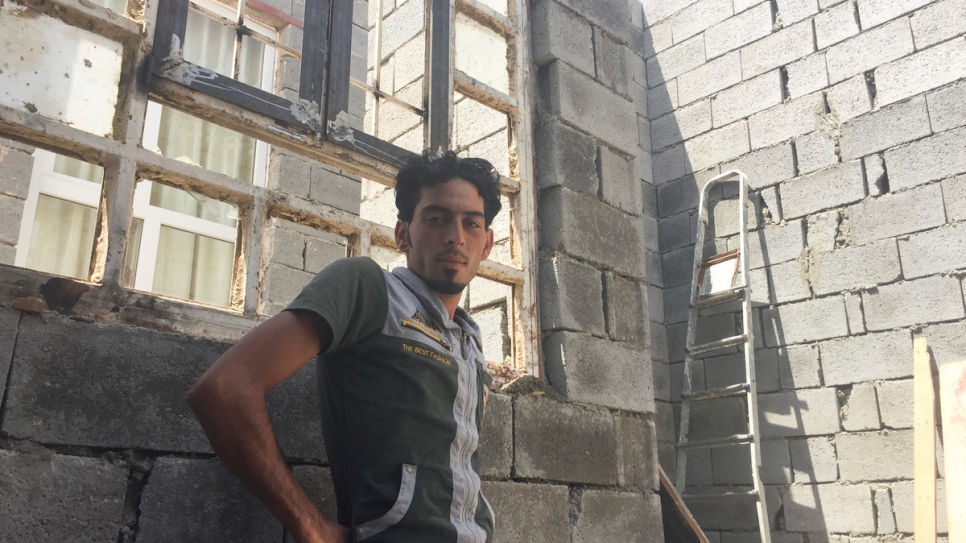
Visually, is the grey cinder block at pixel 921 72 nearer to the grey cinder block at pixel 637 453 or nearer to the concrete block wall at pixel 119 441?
the grey cinder block at pixel 637 453

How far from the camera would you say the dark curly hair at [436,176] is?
1900mm

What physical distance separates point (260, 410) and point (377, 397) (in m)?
0.26

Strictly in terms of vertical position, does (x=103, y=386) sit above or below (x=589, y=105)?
below

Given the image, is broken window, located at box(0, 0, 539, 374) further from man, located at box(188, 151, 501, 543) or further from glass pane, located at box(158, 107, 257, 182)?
glass pane, located at box(158, 107, 257, 182)

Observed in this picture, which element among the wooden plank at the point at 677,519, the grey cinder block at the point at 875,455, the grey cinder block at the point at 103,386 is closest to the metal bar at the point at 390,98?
the grey cinder block at the point at 103,386

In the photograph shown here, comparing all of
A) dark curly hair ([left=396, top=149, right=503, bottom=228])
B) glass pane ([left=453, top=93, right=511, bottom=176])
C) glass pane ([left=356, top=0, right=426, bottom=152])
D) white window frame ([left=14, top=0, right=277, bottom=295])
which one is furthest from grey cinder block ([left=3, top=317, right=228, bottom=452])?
white window frame ([left=14, top=0, right=277, bottom=295])

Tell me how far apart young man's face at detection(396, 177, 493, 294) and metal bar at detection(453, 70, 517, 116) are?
87 cm

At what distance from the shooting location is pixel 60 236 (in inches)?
195

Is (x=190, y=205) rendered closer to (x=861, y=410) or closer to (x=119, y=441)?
(x=119, y=441)

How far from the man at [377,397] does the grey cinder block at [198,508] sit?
28 centimetres

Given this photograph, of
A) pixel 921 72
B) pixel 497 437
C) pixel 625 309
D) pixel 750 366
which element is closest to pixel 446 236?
pixel 497 437

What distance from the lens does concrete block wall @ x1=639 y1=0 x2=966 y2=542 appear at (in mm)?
4090

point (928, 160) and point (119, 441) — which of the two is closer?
point (119, 441)

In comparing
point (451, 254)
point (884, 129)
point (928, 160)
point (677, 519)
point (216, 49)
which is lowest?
point (677, 519)
